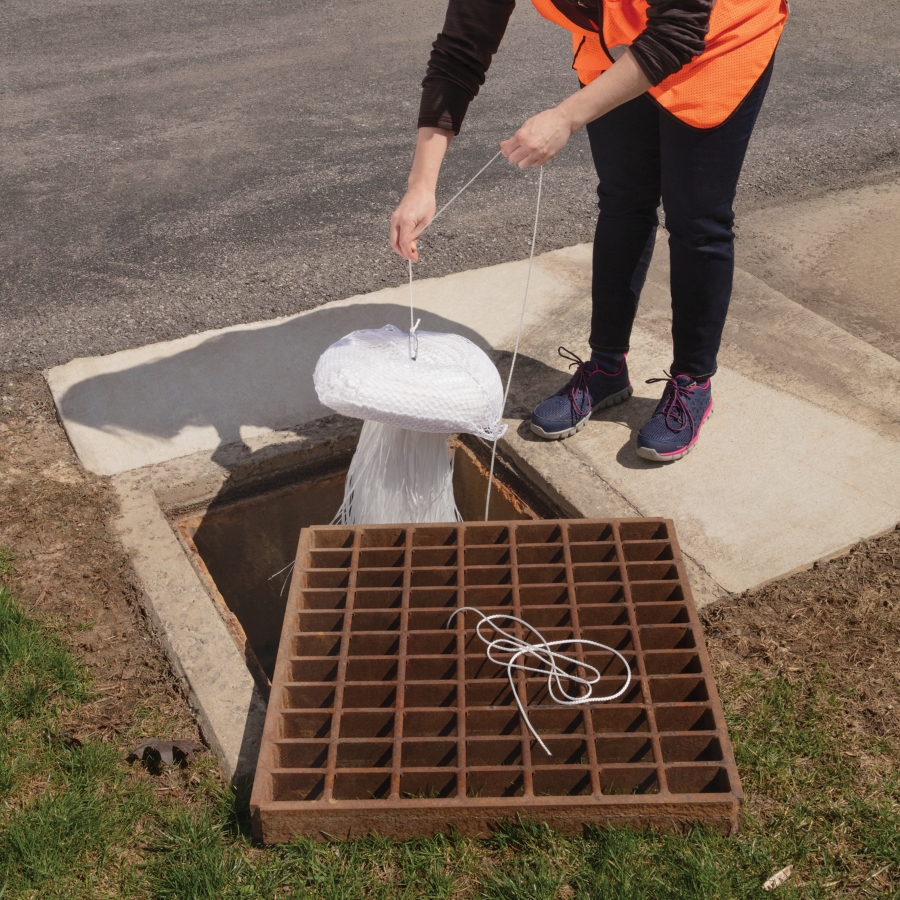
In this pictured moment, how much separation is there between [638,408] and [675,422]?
28 cm

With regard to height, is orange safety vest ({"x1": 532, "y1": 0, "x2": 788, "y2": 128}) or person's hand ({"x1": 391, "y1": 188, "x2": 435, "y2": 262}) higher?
orange safety vest ({"x1": 532, "y1": 0, "x2": 788, "y2": 128})

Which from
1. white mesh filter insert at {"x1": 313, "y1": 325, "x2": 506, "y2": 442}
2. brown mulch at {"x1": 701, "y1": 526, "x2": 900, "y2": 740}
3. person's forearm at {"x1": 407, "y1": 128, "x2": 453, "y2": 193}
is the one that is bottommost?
brown mulch at {"x1": 701, "y1": 526, "x2": 900, "y2": 740}

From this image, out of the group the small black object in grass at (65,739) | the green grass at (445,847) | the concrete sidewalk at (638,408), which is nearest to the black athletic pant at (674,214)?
the concrete sidewalk at (638,408)

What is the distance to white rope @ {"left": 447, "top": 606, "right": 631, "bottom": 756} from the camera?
2.04 m

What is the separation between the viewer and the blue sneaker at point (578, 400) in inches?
116

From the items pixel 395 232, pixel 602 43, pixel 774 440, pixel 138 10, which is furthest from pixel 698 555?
pixel 138 10

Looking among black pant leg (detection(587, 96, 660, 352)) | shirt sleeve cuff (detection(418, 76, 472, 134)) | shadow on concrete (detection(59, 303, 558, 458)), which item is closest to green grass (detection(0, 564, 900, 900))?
shadow on concrete (detection(59, 303, 558, 458))

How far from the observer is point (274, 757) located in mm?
1948

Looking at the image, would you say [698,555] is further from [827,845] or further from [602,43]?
[602,43]

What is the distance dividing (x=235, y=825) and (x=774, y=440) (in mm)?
1911

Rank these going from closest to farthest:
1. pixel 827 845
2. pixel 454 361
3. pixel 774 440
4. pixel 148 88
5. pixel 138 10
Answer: pixel 827 845
pixel 454 361
pixel 774 440
pixel 148 88
pixel 138 10

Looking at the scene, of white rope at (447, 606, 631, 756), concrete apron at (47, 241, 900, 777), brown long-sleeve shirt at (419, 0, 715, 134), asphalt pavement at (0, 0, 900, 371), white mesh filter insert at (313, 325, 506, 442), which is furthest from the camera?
asphalt pavement at (0, 0, 900, 371)

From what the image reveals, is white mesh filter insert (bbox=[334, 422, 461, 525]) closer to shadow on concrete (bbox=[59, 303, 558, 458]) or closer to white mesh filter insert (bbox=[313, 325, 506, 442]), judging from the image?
white mesh filter insert (bbox=[313, 325, 506, 442])

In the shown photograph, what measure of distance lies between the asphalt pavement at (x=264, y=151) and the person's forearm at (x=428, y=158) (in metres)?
1.39
